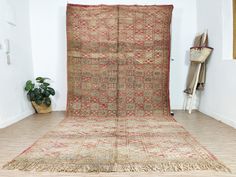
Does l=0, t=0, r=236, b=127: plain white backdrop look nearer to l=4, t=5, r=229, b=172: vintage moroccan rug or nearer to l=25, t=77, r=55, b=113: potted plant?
l=25, t=77, r=55, b=113: potted plant

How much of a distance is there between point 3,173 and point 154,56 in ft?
8.49

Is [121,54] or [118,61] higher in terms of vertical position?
[121,54]

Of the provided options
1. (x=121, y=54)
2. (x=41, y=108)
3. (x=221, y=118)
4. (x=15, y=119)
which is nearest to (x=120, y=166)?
(x=221, y=118)

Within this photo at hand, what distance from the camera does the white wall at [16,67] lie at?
2977 mm

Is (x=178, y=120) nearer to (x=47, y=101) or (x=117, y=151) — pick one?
(x=117, y=151)

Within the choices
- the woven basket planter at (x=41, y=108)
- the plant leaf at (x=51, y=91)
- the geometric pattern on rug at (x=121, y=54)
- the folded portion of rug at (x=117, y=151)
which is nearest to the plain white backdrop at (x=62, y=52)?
the woven basket planter at (x=41, y=108)

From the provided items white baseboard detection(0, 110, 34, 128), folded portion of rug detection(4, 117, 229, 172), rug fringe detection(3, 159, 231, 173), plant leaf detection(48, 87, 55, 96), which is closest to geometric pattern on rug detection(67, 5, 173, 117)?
plant leaf detection(48, 87, 55, 96)

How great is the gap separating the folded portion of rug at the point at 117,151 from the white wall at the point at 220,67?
2.22 feet

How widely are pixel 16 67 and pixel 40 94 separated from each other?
21.2 inches

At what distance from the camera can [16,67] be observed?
3.36 metres

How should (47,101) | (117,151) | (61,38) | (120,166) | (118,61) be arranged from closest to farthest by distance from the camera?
(120,166) < (117,151) < (118,61) < (47,101) < (61,38)

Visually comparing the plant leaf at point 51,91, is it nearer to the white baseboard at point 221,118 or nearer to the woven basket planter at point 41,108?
the woven basket planter at point 41,108

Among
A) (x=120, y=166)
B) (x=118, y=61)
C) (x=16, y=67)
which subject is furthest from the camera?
(x=118, y=61)

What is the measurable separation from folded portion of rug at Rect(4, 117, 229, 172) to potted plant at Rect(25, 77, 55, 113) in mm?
1103
